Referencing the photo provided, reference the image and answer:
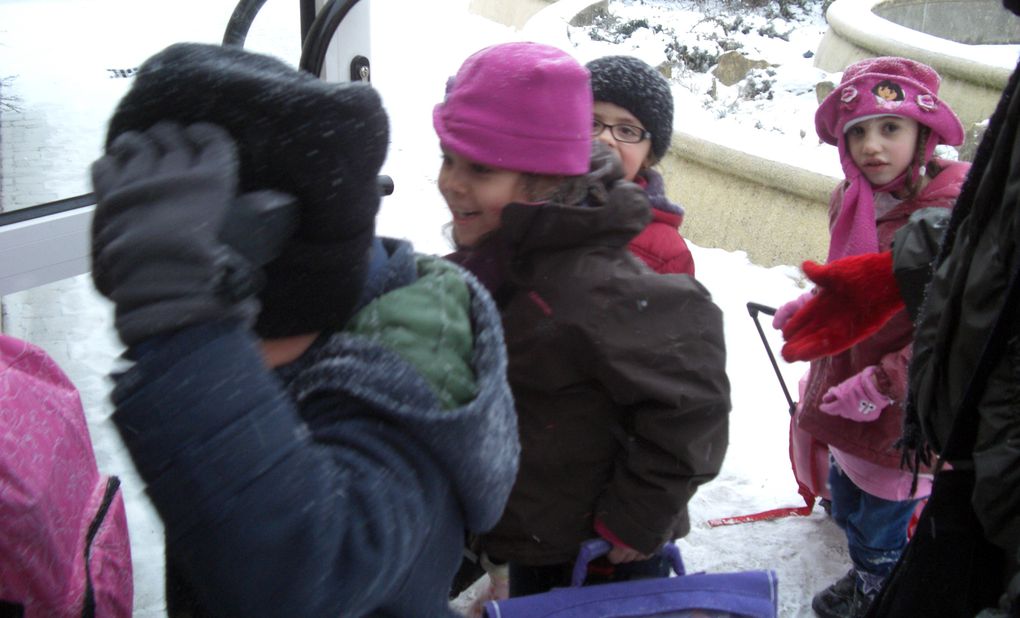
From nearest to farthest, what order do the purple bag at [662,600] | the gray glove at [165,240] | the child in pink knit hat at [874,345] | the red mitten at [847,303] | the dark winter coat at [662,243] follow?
the gray glove at [165,240]
the purple bag at [662,600]
the red mitten at [847,303]
the dark winter coat at [662,243]
the child in pink knit hat at [874,345]

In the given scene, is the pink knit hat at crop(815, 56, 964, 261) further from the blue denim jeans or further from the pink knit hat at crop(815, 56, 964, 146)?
the blue denim jeans

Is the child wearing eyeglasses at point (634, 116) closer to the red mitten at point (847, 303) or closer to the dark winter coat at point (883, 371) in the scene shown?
the red mitten at point (847, 303)

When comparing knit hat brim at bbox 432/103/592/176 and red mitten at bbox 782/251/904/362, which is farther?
red mitten at bbox 782/251/904/362

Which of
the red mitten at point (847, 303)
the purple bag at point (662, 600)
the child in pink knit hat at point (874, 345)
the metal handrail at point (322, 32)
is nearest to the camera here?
the purple bag at point (662, 600)

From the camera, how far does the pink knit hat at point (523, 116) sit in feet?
5.65

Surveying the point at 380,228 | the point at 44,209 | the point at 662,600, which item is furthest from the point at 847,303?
the point at 380,228

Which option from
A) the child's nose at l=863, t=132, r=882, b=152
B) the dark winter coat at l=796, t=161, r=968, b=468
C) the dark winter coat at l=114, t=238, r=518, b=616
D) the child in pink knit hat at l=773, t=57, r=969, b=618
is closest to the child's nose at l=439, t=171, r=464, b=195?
the dark winter coat at l=114, t=238, r=518, b=616

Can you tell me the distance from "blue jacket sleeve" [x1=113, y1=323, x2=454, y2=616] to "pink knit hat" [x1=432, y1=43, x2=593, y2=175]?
951 mm

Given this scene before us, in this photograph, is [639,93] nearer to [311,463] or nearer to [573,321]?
[573,321]

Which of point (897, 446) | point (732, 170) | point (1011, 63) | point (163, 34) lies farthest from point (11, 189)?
point (1011, 63)

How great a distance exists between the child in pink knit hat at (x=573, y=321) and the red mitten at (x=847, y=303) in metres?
0.53

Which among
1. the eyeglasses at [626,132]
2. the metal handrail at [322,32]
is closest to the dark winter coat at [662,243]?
the eyeglasses at [626,132]

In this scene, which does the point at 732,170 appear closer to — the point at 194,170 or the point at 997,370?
the point at 997,370

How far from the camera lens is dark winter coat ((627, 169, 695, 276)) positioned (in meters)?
2.36
